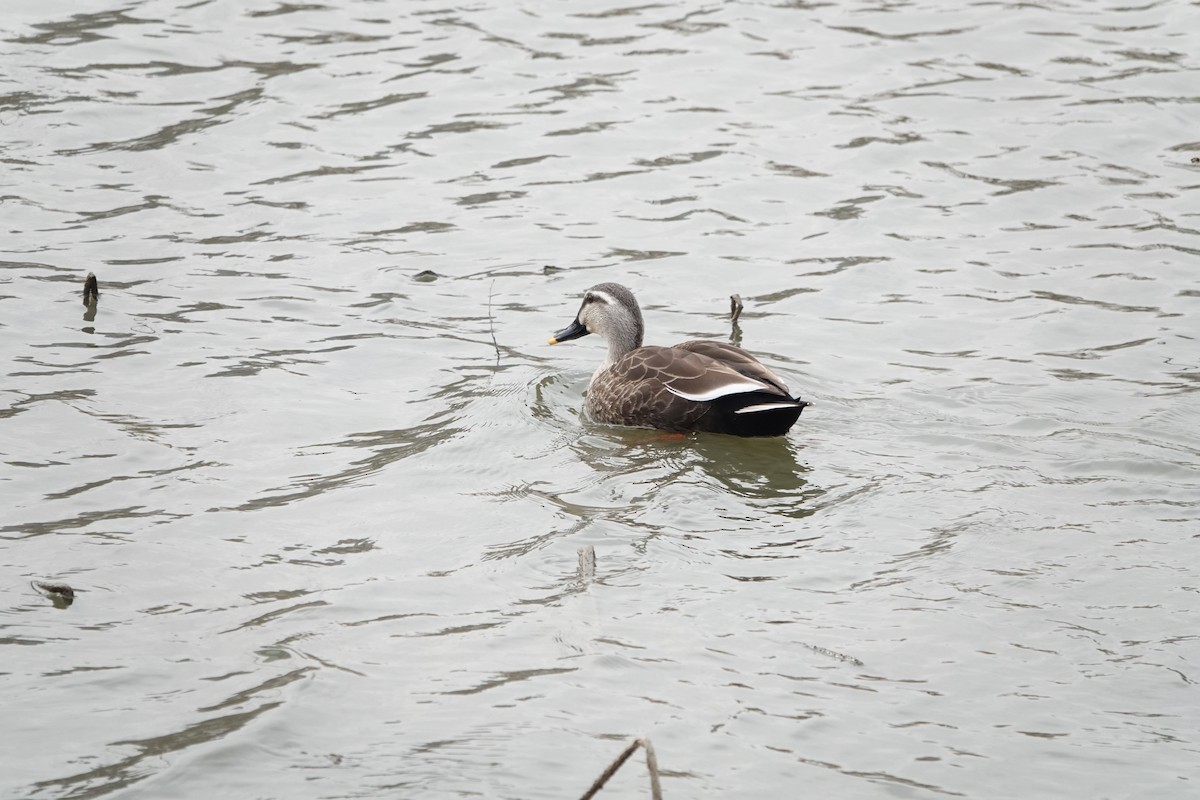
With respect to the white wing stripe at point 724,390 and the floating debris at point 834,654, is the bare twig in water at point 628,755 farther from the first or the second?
the white wing stripe at point 724,390

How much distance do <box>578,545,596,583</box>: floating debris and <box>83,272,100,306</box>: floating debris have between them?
16.2ft

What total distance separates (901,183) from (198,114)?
6874 mm

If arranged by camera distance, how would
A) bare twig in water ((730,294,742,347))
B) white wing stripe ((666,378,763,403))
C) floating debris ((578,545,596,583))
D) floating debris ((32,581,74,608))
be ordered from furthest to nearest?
1. bare twig in water ((730,294,742,347))
2. white wing stripe ((666,378,763,403))
3. floating debris ((578,545,596,583))
4. floating debris ((32,581,74,608))

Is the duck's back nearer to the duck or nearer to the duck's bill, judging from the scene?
the duck

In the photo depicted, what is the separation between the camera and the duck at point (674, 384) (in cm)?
857

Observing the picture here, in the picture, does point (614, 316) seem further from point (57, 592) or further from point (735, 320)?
point (57, 592)

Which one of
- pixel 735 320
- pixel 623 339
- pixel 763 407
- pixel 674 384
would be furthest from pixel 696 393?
pixel 735 320

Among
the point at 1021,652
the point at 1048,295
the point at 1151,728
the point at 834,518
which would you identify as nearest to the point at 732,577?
the point at 834,518

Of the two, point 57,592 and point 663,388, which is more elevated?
point 663,388

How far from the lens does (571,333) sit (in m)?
10.2

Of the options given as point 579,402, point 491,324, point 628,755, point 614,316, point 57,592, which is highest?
point 628,755

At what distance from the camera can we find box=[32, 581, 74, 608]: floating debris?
661 centimetres

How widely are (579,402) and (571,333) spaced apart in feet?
1.67

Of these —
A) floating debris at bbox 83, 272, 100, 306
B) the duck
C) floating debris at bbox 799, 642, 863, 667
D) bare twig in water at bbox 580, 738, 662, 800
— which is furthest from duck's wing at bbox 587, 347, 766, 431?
bare twig in water at bbox 580, 738, 662, 800
